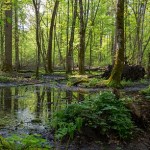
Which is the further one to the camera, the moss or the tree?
the tree

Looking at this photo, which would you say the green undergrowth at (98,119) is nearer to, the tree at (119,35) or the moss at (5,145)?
the moss at (5,145)

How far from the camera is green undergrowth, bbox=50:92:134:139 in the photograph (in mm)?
6348

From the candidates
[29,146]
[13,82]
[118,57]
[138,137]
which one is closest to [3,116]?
[138,137]

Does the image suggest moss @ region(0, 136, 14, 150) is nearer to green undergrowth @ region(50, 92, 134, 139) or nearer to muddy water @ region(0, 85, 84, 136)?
green undergrowth @ region(50, 92, 134, 139)

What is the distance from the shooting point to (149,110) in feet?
25.0

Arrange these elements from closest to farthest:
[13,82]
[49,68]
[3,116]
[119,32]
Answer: [3,116] < [119,32] < [13,82] < [49,68]

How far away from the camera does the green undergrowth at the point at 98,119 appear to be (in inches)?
250

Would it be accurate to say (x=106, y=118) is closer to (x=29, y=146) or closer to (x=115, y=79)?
(x=29, y=146)

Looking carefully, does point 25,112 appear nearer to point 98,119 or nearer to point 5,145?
point 98,119

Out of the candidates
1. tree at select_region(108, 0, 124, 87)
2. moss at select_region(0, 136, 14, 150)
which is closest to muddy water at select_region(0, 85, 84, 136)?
tree at select_region(108, 0, 124, 87)

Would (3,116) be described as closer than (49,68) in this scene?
Yes

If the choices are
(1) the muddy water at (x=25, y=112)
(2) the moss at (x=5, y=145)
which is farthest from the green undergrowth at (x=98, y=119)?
(2) the moss at (x=5, y=145)

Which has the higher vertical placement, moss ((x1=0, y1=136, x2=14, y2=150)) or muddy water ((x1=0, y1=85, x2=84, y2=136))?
moss ((x1=0, y1=136, x2=14, y2=150))

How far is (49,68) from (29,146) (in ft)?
80.8
